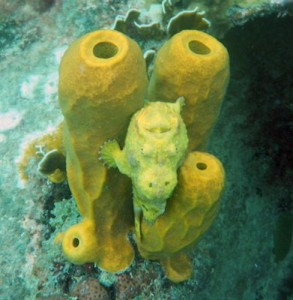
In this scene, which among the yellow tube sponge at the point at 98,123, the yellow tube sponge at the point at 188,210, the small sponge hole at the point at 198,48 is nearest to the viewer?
the yellow tube sponge at the point at 98,123

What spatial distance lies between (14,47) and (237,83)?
7.93 ft

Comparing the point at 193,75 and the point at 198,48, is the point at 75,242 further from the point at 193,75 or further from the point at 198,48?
the point at 198,48

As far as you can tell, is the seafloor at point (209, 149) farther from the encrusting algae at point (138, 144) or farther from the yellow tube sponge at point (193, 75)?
the yellow tube sponge at point (193, 75)

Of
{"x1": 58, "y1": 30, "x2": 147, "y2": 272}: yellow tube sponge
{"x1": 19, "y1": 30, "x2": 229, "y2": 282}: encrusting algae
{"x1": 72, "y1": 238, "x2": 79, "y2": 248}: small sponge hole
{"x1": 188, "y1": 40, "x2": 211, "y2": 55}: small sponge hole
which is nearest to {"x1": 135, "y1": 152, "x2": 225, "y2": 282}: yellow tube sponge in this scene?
{"x1": 19, "y1": 30, "x2": 229, "y2": 282}: encrusting algae

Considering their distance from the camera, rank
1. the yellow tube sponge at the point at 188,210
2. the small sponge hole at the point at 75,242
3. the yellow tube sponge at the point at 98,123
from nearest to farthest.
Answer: the yellow tube sponge at the point at 98,123 → the yellow tube sponge at the point at 188,210 → the small sponge hole at the point at 75,242

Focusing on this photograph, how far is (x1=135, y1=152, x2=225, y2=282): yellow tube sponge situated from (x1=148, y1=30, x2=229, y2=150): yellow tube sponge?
1.02 feet

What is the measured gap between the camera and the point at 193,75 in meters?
2.07

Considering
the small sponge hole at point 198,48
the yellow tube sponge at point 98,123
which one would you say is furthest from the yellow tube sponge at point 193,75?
the yellow tube sponge at point 98,123

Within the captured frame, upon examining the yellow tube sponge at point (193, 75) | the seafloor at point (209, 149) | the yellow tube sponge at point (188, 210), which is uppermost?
the yellow tube sponge at point (193, 75)

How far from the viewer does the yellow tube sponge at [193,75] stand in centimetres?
204

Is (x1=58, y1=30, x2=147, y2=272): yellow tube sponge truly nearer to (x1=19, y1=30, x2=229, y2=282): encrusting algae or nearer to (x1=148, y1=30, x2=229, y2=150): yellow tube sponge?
(x1=19, y1=30, x2=229, y2=282): encrusting algae

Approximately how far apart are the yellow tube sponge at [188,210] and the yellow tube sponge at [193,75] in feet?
1.02

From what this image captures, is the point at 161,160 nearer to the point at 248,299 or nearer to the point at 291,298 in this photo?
the point at 248,299

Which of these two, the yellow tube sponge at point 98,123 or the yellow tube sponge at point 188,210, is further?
the yellow tube sponge at point 188,210
